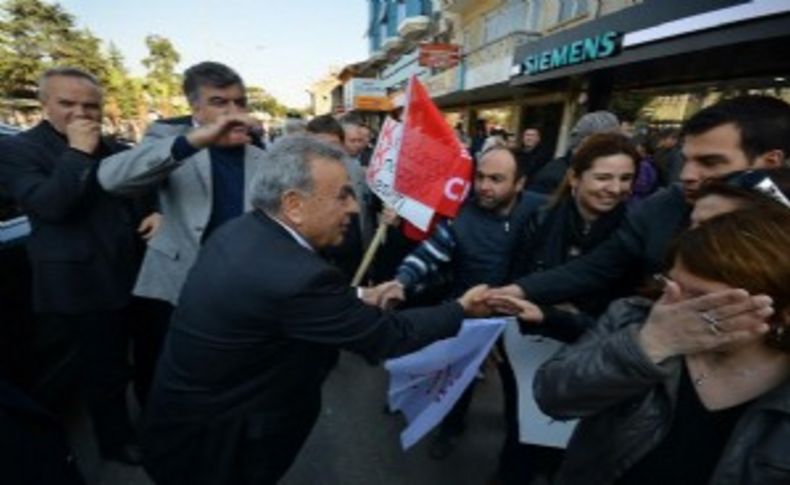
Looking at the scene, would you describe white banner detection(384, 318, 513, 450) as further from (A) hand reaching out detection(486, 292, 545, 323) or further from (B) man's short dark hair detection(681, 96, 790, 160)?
(B) man's short dark hair detection(681, 96, 790, 160)

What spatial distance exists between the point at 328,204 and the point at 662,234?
3.94 feet

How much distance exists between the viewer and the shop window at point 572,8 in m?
12.3

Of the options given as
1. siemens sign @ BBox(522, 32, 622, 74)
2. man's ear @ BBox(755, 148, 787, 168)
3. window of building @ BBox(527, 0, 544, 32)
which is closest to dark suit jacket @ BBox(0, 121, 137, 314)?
man's ear @ BBox(755, 148, 787, 168)

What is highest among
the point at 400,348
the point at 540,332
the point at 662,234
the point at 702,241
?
the point at 702,241

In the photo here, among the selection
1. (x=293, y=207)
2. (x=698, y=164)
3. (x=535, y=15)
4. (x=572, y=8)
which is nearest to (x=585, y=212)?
(x=698, y=164)

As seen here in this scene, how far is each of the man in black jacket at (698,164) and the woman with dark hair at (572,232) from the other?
0.64 ft

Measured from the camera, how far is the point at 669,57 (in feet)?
26.4

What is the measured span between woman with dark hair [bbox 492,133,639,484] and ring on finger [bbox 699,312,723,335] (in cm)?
108

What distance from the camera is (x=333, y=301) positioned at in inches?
65.2

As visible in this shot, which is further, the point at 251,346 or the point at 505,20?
the point at 505,20

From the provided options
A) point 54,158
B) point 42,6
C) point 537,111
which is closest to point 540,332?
point 54,158

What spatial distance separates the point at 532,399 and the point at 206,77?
6.79 ft

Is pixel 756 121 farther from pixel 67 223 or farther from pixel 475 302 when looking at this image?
pixel 67 223

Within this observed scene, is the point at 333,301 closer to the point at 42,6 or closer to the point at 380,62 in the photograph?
the point at 42,6
